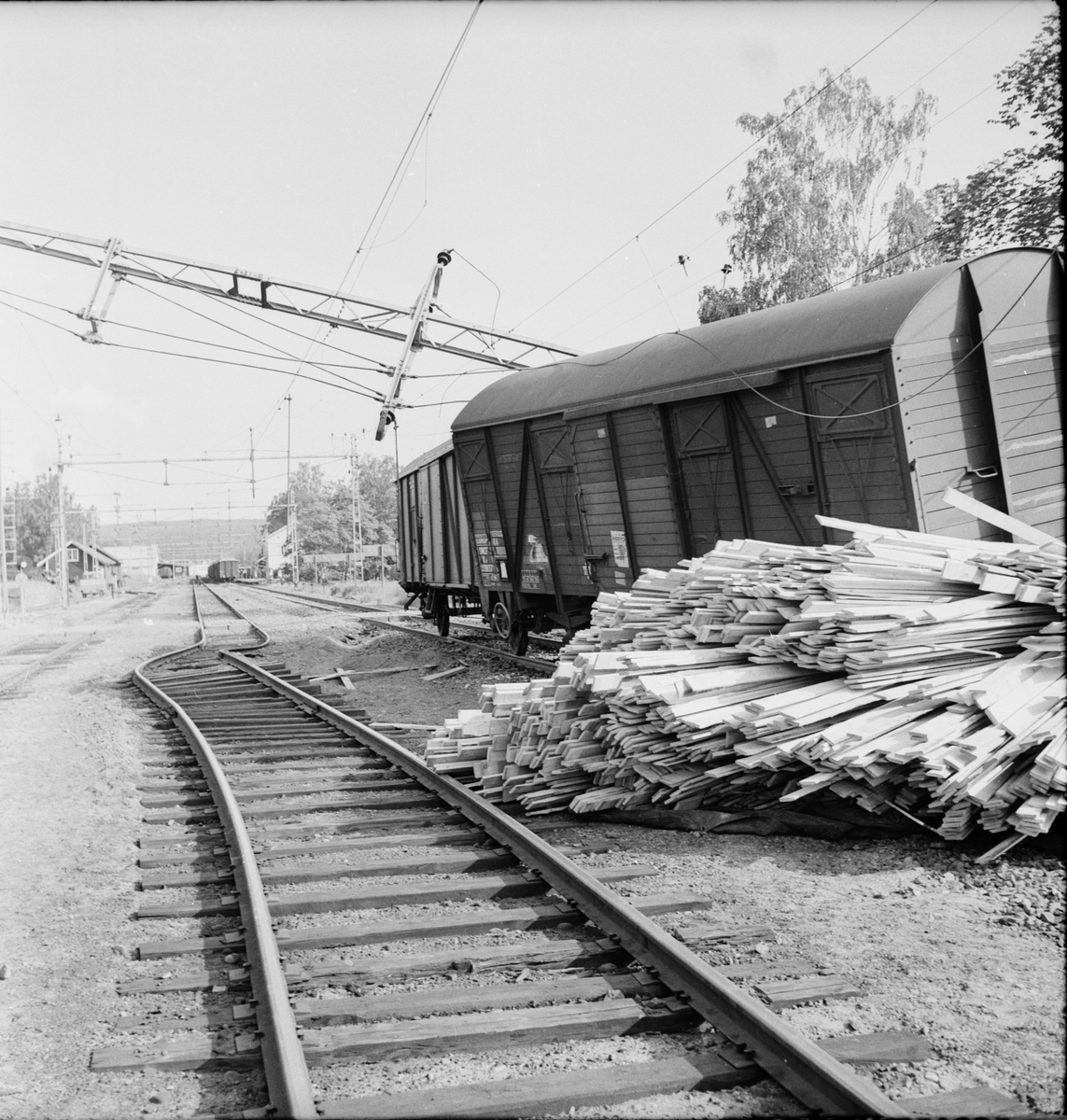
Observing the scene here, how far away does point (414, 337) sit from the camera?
70.2 feet

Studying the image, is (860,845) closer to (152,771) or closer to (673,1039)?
(673,1039)

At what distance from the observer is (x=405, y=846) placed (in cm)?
646

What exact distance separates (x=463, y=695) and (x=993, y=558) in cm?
845

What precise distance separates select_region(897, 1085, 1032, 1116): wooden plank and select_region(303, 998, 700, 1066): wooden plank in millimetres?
849

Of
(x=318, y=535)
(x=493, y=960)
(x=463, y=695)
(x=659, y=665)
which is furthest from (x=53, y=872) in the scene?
(x=318, y=535)

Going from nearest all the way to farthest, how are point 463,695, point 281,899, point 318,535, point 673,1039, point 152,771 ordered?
point 673,1039, point 281,899, point 152,771, point 463,695, point 318,535

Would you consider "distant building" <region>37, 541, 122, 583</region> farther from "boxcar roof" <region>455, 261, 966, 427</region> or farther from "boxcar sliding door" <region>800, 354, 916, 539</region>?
"boxcar sliding door" <region>800, 354, 916, 539</region>

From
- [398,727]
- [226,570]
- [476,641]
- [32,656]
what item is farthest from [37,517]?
[398,727]

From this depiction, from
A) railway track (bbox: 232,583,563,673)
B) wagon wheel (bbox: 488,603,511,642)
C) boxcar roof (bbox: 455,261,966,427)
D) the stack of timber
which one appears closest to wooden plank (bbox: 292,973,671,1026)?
the stack of timber

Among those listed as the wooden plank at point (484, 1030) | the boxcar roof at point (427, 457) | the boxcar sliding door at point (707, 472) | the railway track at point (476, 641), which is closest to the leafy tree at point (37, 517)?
the railway track at point (476, 641)

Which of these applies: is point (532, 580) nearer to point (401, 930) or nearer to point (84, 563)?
point (401, 930)

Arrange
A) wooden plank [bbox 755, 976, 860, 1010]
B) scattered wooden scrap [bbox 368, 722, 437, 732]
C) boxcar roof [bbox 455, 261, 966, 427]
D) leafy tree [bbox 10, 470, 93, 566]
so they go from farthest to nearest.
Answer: leafy tree [bbox 10, 470, 93, 566]
scattered wooden scrap [bbox 368, 722, 437, 732]
boxcar roof [bbox 455, 261, 966, 427]
wooden plank [bbox 755, 976, 860, 1010]

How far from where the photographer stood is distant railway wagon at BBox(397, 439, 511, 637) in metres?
18.6

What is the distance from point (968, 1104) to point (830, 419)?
24.5ft
